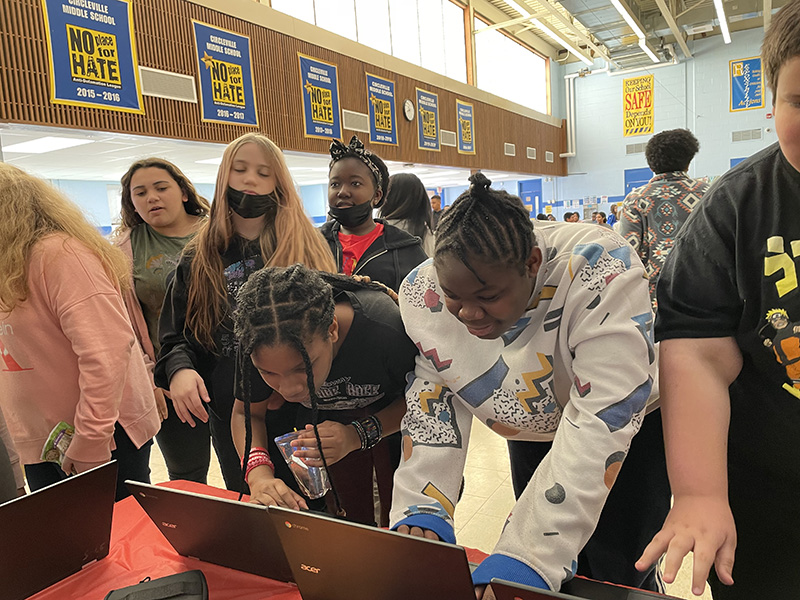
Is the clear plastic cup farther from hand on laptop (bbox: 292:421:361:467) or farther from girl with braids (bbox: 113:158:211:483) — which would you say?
girl with braids (bbox: 113:158:211:483)

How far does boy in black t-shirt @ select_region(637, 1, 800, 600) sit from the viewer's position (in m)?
0.76

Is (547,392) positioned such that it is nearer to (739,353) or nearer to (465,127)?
(739,353)

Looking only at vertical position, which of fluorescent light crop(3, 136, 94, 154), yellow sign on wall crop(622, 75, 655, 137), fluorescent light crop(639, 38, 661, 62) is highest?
fluorescent light crop(639, 38, 661, 62)

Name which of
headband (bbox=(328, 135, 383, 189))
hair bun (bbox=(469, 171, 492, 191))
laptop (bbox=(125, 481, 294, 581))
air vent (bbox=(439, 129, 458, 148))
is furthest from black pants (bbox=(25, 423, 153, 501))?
air vent (bbox=(439, 129, 458, 148))

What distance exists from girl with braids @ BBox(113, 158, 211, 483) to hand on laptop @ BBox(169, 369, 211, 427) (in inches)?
23.8

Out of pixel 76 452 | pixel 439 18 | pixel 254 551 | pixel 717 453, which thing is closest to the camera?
pixel 717 453

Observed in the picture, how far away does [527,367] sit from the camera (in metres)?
0.98

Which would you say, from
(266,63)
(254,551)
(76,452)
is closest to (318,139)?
(266,63)

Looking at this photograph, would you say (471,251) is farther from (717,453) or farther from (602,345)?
(717,453)

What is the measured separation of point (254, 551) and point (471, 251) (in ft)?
2.15

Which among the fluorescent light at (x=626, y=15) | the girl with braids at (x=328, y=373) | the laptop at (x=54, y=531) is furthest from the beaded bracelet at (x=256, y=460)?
the fluorescent light at (x=626, y=15)

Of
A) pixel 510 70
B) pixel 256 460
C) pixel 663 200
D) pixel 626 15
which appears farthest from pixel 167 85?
pixel 510 70

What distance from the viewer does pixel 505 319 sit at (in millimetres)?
926

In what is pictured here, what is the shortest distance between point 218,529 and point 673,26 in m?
10.6
